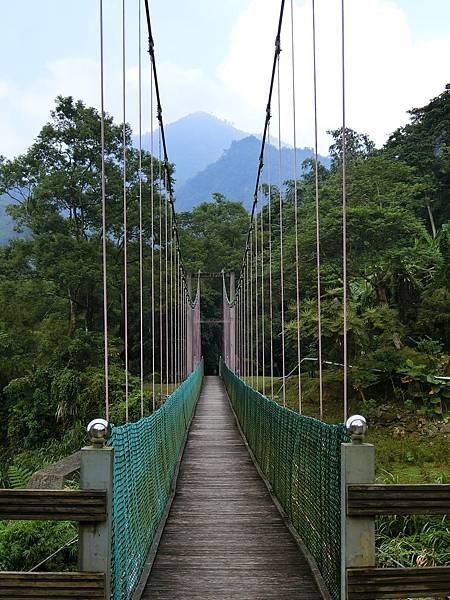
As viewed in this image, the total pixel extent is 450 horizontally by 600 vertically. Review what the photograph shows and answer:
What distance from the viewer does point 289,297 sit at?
61.8 feet

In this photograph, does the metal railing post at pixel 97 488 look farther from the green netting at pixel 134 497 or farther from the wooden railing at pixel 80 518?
the green netting at pixel 134 497

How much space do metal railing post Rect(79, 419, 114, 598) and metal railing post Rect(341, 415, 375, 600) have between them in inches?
28.8

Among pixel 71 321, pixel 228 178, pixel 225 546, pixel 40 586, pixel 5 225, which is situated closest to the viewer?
pixel 40 586

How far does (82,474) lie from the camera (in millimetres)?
2049

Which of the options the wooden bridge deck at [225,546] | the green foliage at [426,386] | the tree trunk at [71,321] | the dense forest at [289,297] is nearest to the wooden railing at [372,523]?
the wooden bridge deck at [225,546]

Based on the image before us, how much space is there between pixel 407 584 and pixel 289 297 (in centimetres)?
1692

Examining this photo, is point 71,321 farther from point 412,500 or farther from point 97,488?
point 412,500

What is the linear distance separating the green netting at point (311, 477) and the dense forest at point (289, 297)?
31.3 inches

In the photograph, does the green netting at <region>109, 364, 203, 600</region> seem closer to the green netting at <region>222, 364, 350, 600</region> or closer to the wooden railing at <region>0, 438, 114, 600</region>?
the wooden railing at <region>0, 438, 114, 600</region>

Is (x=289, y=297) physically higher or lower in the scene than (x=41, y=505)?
higher

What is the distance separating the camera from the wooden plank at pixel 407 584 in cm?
199

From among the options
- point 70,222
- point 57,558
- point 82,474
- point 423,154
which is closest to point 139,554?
point 82,474

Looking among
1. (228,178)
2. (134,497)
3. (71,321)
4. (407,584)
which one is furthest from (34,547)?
(228,178)

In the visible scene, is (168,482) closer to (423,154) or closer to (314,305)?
(314,305)
